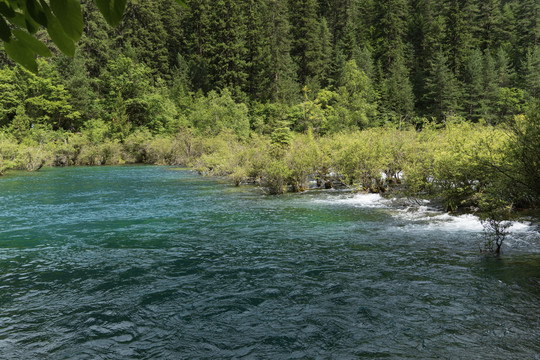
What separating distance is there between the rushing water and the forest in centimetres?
1304

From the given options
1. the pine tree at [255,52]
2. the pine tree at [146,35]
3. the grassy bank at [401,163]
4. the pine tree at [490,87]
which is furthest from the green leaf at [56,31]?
the pine tree at [146,35]

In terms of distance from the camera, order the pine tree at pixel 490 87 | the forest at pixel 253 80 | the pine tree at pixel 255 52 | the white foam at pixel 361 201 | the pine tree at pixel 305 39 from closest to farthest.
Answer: the white foam at pixel 361 201
the forest at pixel 253 80
the pine tree at pixel 490 87
the pine tree at pixel 255 52
the pine tree at pixel 305 39

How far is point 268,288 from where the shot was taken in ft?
27.3

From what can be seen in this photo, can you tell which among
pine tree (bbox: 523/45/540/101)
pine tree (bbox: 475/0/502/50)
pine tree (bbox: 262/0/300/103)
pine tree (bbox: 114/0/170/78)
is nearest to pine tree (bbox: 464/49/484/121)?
pine tree (bbox: 523/45/540/101)

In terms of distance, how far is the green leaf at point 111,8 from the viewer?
963mm

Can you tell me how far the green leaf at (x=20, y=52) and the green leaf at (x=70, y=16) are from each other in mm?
191

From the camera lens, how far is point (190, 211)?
18.0 metres

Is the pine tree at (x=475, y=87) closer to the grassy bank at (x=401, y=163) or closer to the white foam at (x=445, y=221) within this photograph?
the grassy bank at (x=401, y=163)

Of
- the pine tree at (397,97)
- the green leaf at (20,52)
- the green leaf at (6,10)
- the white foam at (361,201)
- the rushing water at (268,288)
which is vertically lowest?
the rushing water at (268,288)

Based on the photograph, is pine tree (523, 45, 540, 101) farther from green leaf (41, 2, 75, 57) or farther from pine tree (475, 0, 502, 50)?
green leaf (41, 2, 75, 57)

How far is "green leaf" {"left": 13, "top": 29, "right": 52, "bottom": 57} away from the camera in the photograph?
3.48 ft

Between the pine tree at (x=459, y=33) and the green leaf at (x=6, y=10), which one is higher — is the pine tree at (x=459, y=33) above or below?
above

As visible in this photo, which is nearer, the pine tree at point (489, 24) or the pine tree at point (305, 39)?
the pine tree at point (489, 24)

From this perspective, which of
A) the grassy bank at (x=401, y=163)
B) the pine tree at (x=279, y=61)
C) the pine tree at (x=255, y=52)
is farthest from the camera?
the pine tree at (x=255, y=52)
